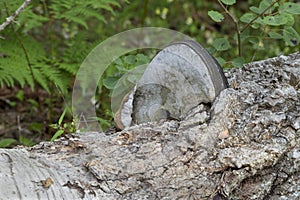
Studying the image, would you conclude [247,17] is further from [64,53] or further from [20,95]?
[20,95]

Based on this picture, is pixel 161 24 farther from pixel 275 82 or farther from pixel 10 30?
pixel 275 82

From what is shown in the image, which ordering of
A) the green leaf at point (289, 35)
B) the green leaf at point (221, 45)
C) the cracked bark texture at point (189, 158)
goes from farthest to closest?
the green leaf at point (221, 45), the green leaf at point (289, 35), the cracked bark texture at point (189, 158)

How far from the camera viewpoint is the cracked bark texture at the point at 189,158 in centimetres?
181

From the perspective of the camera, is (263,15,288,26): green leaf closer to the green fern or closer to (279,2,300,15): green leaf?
(279,2,300,15): green leaf

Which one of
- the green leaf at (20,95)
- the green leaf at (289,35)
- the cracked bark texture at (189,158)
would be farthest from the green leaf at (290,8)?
the green leaf at (20,95)

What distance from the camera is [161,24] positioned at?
5.47 m

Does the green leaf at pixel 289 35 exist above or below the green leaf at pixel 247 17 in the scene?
below

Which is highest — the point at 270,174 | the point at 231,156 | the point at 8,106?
the point at 231,156

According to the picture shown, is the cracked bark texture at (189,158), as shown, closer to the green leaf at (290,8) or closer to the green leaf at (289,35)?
the green leaf at (290,8)

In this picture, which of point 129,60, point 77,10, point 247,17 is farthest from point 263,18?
point 77,10

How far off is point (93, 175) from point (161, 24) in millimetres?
3832

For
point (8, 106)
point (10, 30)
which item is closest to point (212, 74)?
point (10, 30)

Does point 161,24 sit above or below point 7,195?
below

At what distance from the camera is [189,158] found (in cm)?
195
